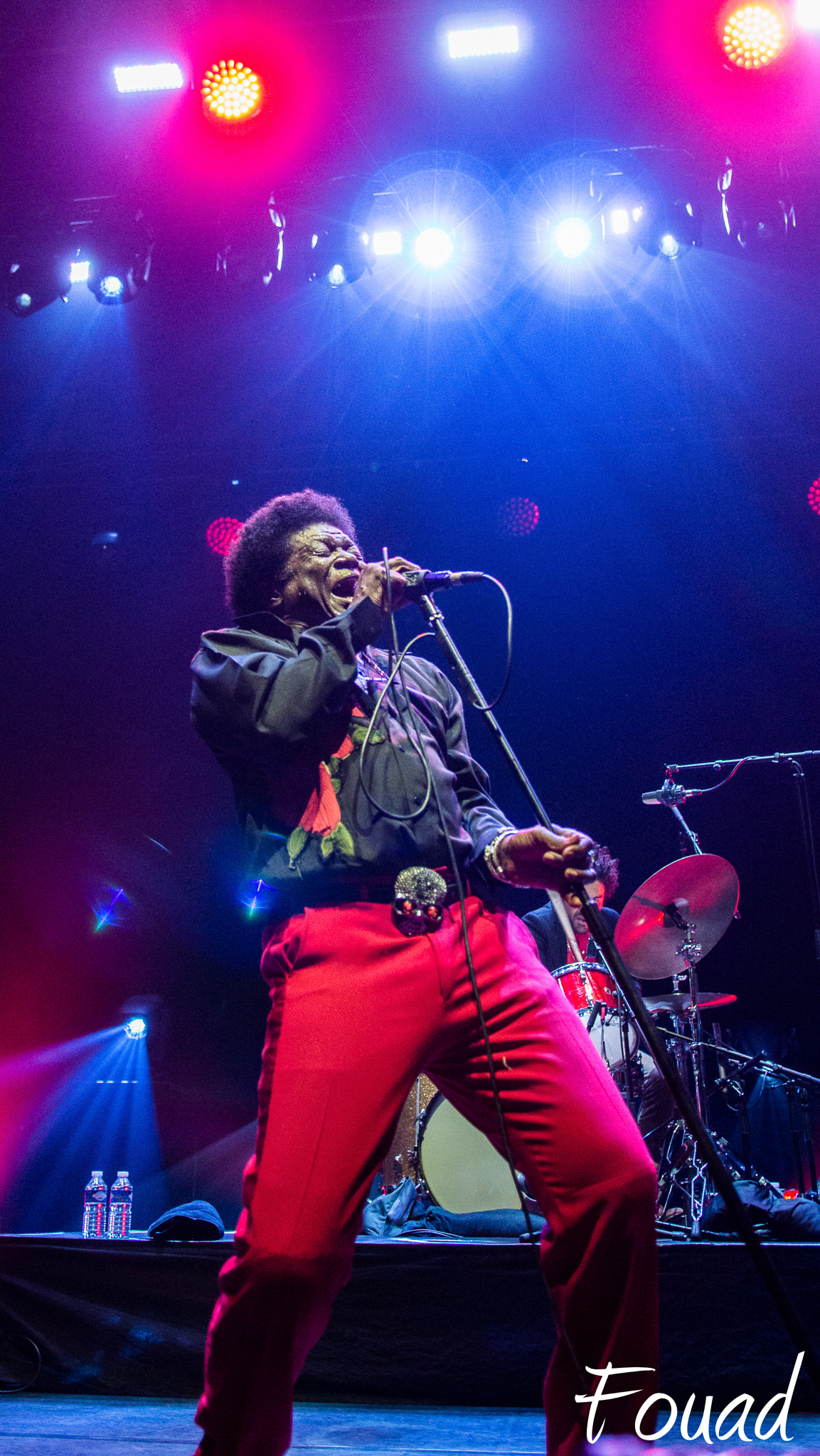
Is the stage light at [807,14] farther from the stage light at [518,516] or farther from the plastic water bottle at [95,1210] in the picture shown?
the plastic water bottle at [95,1210]

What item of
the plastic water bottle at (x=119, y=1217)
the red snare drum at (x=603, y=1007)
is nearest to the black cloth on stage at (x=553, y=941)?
the red snare drum at (x=603, y=1007)

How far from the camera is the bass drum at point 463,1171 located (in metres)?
4.52

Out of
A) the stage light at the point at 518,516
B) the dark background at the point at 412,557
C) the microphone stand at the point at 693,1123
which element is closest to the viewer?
the microphone stand at the point at 693,1123

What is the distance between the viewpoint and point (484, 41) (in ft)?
14.1

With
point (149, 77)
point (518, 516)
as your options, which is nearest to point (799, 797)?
point (518, 516)

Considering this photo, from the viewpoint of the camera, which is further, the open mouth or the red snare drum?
the red snare drum

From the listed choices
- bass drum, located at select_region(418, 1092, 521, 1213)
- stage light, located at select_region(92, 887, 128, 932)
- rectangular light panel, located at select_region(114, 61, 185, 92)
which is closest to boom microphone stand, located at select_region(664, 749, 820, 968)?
bass drum, located at select_region(418, 1092, 521, 1213)

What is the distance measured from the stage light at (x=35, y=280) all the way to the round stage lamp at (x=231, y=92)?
1244 mm

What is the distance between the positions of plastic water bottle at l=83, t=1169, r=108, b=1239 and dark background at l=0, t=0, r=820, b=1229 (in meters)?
1.67

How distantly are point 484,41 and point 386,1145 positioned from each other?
181 inches

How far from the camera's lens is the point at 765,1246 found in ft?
10.0

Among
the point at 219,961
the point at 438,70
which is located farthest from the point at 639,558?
the point at 219,961

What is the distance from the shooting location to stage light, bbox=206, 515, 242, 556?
7.09m

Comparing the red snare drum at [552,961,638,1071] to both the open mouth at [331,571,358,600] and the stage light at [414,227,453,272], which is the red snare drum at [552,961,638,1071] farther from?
the stage light at [414,227,453,272]
